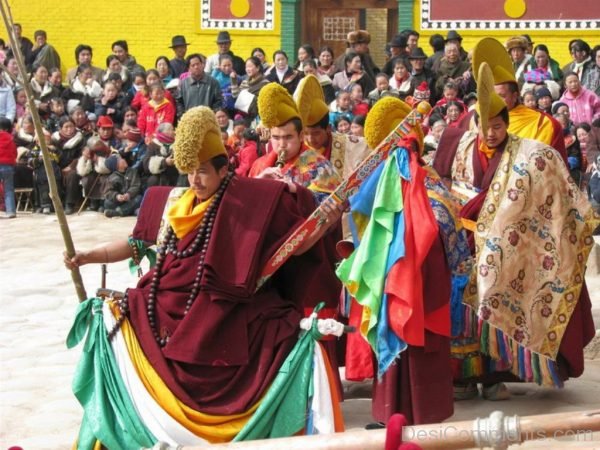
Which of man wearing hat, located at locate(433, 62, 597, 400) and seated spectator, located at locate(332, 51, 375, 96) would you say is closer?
man wearing hat, located at locate(433, 62, 597, 400)

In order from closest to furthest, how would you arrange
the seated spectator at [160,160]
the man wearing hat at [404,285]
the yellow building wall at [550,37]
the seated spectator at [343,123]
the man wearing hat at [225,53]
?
the man wearing hat at [404,285], the seated spectator at [343,123], the seated spectator at [160,160], the man wearing hat at [225,53], the yellow building wall at [550,37]

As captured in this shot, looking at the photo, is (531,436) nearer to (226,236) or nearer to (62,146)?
(226,236)

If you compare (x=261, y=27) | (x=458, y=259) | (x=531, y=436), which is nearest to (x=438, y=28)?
(x=261, y=27)

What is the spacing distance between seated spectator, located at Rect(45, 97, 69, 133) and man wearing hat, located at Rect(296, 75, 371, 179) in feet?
29.4

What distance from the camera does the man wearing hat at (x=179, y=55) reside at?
16878 millimetres

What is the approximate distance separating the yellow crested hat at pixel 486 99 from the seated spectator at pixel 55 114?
10073 mm

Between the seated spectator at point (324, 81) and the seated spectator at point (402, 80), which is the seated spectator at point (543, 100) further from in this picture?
the seated spectator at point (324, 81)

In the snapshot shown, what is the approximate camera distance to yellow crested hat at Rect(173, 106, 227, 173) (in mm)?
5250

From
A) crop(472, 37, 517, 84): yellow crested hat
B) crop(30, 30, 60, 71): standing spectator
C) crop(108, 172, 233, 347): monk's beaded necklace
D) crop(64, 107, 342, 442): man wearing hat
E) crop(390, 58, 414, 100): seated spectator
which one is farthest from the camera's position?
crop(30, 30, 60, 71): standing spectator

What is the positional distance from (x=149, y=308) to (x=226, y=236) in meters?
0.41

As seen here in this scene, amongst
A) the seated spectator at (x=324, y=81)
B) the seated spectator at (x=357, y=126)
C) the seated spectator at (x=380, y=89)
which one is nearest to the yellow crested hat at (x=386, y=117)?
the seated spectator at (x=357, y=126)

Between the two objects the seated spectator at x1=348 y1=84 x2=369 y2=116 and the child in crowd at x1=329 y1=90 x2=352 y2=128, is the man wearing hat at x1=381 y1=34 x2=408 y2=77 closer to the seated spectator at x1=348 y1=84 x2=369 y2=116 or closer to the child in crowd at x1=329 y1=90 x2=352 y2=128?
the seated spectator at x1=348 y1=84 x2=369 y2=116

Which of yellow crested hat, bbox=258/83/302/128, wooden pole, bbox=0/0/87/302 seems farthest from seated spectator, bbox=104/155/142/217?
wooden pole, bbox=0/0/87/302

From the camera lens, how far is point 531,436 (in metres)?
3.55
